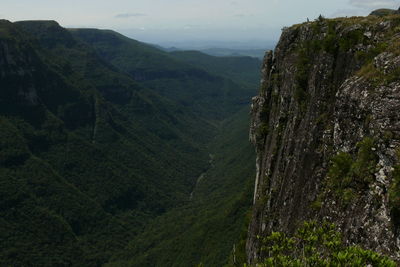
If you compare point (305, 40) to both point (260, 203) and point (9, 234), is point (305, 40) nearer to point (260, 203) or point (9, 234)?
point (260, 203)

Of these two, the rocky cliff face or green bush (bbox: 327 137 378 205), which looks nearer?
the rocky cliff face

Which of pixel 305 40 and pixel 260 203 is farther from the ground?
pixel 305 40

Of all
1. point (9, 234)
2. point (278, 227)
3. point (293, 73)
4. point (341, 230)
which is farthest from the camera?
point (9, 234)

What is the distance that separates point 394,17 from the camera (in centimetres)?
2697

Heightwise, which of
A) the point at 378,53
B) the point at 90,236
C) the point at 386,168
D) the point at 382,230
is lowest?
the point at 90,236

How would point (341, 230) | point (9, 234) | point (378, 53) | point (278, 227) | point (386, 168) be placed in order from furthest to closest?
point (9, 234)
point (278, 227)
point (378, 53)
point (341, 230)
point (386, 168)

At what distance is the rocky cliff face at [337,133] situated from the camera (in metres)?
18.5

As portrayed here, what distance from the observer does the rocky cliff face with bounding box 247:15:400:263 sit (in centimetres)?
1848

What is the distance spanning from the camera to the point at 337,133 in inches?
980

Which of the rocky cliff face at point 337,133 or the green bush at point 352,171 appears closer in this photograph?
the rocky cliff face at point 337,133

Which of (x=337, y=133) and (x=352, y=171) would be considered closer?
(x=352, y=171)

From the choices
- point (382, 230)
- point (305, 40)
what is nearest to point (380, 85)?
point (382, 230)

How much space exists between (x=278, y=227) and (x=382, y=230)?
1477 cm

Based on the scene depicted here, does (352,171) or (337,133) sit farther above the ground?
(337,133)
